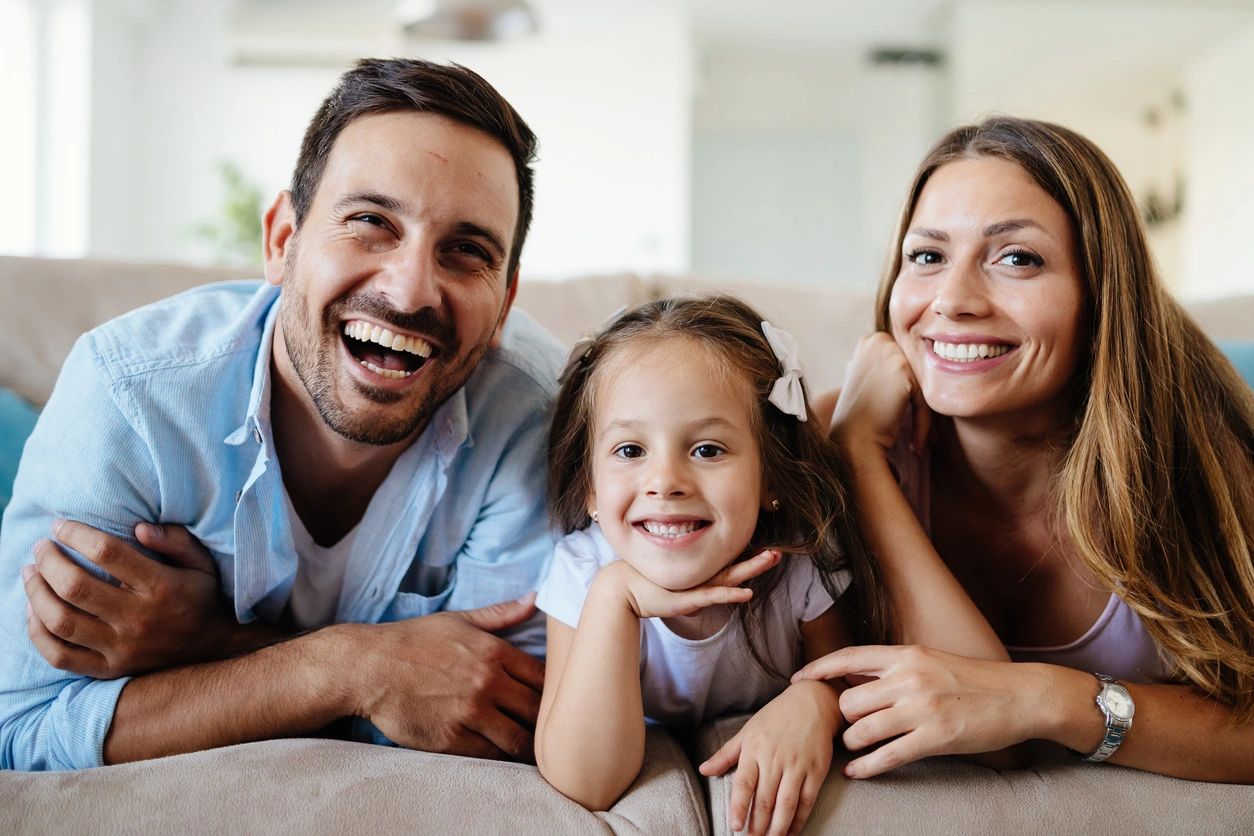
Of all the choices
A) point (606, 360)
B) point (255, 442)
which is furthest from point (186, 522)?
point (606, 360)

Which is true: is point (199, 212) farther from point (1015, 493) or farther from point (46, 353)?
point (1015, 493)

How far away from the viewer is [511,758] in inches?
53.0

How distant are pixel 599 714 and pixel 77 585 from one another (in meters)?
Result: 0.66

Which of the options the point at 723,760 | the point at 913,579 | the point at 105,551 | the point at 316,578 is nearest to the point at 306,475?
the point at 316,578

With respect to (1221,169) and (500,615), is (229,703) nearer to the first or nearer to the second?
(500,615)

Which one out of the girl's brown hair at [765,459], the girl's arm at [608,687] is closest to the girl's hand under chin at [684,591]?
the girl's arm at [608,687]

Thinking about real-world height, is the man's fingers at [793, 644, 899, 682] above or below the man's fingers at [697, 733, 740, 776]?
above

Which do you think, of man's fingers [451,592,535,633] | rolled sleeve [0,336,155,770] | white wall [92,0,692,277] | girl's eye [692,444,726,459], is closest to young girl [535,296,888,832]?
girl's eye [692,444,726,459]

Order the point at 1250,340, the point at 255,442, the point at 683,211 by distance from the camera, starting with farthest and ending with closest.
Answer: the point at 683,211 < the point at 1250,340 < the point at 255,442

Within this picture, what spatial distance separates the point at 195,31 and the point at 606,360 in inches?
228

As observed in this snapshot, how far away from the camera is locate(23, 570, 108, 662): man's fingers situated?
125 centimetres

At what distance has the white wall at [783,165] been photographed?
7457 millimetres

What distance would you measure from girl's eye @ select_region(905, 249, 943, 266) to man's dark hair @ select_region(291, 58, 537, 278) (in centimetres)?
57

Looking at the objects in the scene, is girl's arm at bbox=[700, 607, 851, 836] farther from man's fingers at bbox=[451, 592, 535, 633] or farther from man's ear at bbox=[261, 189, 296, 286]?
man's ear at bbox=[261, 189, 296, 286]
